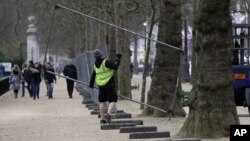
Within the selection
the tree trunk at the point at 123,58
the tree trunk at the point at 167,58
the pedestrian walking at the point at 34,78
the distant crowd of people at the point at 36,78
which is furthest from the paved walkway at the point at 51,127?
the pedestrian walking at the point at 34,78

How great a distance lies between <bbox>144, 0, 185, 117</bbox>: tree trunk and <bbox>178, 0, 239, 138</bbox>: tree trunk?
6322mm

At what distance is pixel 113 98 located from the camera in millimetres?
18594

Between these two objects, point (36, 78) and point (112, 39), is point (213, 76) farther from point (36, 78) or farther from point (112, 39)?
point (36, 78)

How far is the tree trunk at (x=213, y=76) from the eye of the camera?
1436cm

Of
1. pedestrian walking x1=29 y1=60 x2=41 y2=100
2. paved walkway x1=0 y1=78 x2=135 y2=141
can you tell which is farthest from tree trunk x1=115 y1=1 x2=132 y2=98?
pedestrian walking x1=29 y1=60 x2=41 y2=100

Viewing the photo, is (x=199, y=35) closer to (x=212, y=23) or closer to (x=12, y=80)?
(x=212, y=23)

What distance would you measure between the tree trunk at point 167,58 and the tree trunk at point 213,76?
6.32m

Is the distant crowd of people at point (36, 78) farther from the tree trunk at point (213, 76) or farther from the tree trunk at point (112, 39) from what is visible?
the tree trunk at point (213, 76)

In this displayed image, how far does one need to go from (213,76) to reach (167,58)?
6698 mm

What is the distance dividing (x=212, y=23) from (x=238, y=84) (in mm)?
8081

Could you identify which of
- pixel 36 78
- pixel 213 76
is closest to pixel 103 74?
pixel 213 76

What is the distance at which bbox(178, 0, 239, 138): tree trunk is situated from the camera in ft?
47.1

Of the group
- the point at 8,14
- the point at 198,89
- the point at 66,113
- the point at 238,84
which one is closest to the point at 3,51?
the point at 8,14

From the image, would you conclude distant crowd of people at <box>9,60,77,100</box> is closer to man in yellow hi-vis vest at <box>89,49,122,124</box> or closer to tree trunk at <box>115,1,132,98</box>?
tree trunk at <box>115,1,132,98</box>
